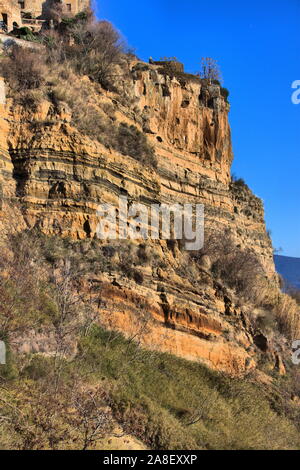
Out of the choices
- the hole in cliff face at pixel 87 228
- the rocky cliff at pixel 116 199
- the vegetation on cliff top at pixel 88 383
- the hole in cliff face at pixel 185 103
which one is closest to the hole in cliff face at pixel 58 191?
the rocky cliff at pixel 116 199

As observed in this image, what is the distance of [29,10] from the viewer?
1387 inches

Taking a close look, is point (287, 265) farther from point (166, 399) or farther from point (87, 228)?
point (166, 399)

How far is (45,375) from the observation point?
10.3 meters

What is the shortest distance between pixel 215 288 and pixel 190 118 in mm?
12132

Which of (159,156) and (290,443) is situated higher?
(159,156)

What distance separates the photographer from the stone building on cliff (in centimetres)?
3041

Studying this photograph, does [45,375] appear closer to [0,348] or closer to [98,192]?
[0,348]

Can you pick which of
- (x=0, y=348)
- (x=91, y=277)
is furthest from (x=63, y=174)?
(x=0, y=348)

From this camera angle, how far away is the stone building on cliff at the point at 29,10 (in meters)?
30.4

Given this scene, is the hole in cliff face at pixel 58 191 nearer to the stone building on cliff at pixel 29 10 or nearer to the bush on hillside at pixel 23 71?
the bush on hillside at pixel 23 71

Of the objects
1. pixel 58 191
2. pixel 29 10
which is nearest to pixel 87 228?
pixel 58 191

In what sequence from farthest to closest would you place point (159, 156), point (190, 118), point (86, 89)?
point (190, 118) → point (159, 156) → point (86, 89)

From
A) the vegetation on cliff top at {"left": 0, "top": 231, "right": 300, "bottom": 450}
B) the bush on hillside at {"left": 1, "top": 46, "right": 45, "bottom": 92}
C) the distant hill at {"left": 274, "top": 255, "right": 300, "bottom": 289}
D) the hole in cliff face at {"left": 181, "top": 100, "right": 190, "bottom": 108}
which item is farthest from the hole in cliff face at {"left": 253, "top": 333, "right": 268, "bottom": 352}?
the distant hill at {"left": 274, "top": 255, "right": 300, "bottom": 289}

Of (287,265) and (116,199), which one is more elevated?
(287,265)
